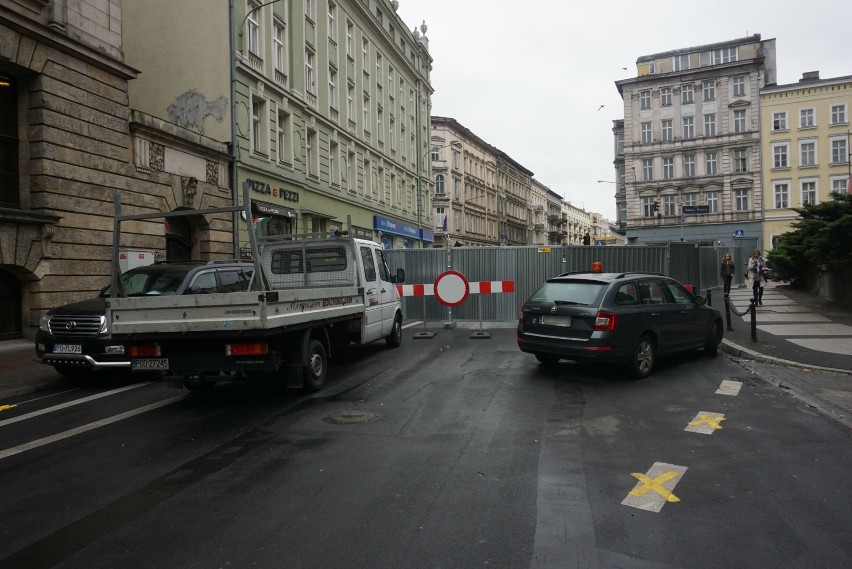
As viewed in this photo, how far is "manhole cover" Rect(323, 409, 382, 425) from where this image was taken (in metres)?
6.48

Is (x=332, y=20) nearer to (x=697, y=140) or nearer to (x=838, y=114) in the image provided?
(x=697, y=140)

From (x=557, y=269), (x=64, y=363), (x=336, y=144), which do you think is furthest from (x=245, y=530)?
(x=336, y=144)

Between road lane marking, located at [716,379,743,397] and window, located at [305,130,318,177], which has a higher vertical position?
window, located at [305,130,318,177]

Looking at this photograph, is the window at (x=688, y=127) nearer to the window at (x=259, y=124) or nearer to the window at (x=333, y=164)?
the window at (x=333, y=164)

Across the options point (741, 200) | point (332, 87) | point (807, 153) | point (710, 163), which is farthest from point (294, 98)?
point (807, 153)

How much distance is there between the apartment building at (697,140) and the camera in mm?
56531

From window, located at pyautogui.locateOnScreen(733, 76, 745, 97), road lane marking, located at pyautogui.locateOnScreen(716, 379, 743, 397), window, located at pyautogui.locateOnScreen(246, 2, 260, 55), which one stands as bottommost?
road lane marking, located at pyautogui.locateOnScreen(716, 379, 743, 397)

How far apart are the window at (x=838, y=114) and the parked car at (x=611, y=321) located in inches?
2176

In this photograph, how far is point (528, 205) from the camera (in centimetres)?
9800

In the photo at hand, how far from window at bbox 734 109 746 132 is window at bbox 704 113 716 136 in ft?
5.98

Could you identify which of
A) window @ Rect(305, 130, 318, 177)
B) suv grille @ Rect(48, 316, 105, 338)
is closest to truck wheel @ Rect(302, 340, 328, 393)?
suv grille @ Rect(48, 316, 105, 338)

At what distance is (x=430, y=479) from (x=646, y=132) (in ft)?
206

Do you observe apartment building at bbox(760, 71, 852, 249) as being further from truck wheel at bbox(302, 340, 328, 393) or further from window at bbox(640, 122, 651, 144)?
truck wheel at bbox(302, 340, 328, 393)

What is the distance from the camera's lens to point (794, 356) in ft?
33.0
